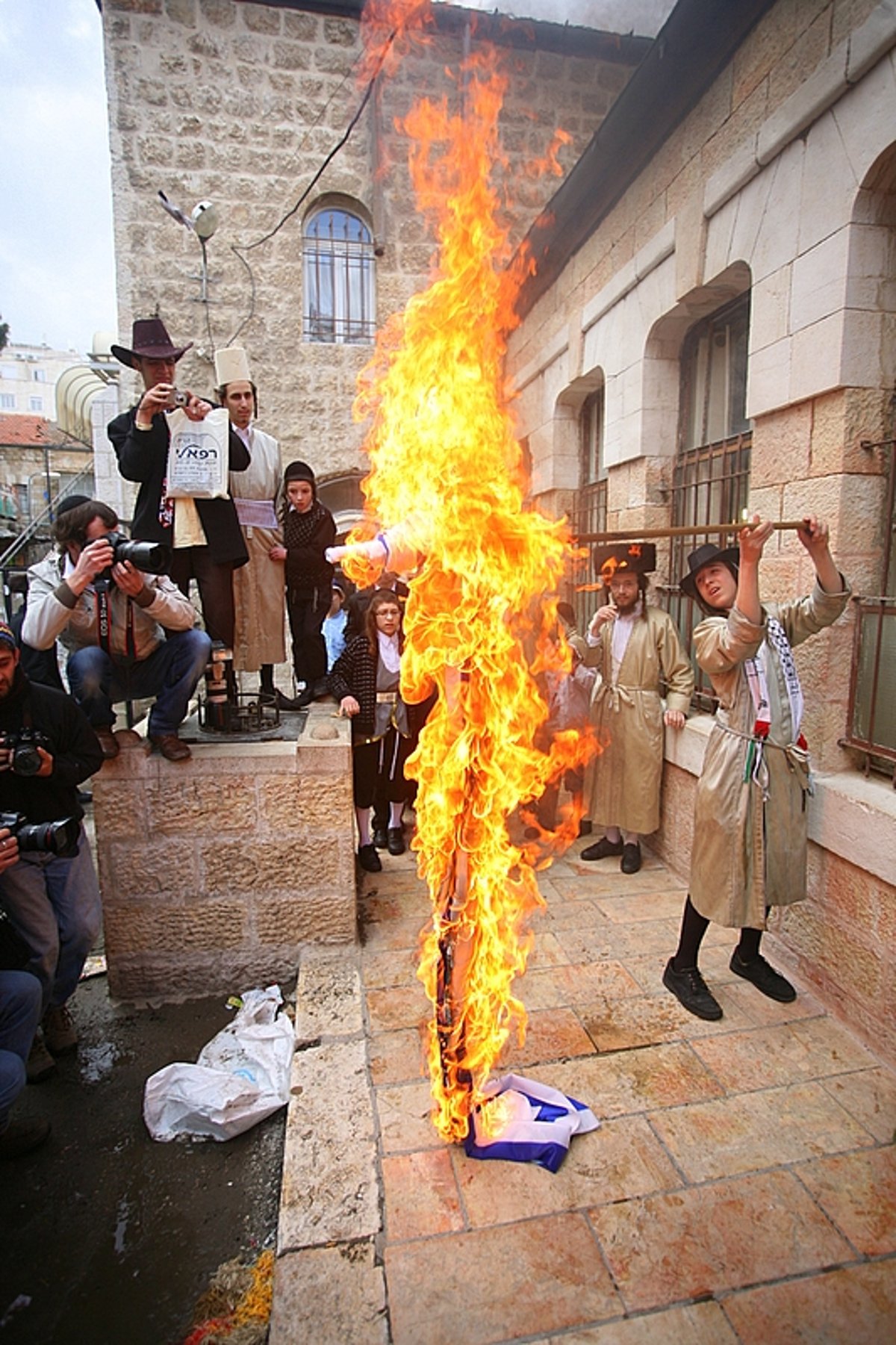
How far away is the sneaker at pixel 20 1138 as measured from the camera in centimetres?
317

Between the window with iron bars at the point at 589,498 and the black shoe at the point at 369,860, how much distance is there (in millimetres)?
3503

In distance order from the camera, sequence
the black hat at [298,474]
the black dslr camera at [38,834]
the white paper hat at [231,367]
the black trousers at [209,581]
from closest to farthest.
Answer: the black dslr camera at [38,834] < the black trousers at [209,581] < the white paper hat at [231,367] < the black hat at [298,474]

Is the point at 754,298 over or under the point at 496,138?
under

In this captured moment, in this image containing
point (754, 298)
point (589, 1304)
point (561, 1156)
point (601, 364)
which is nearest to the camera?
point (589, 1304)

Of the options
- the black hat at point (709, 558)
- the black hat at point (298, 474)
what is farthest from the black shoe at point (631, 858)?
the black hat at point (298, 474)

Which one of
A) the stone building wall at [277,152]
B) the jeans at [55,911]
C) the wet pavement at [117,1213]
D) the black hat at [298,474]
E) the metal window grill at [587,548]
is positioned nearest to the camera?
the wet pavement at [117,1213]

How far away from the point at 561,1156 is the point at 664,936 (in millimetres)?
1965

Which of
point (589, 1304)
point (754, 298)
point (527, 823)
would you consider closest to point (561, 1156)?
point (589, 1304)

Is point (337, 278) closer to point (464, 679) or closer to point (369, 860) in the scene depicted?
point (369, 860)

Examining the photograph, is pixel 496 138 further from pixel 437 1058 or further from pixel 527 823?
pixel 437 1058

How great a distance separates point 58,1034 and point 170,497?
3.12 meters

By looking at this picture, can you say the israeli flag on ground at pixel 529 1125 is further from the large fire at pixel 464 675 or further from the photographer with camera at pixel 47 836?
the photographer with camera at pixel 47 836

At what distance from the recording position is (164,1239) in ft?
9.06

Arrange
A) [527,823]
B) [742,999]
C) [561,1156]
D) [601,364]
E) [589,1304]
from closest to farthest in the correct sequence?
[589,1304]
[561,1156]
[742,999]
[527,823]
[601,364]
